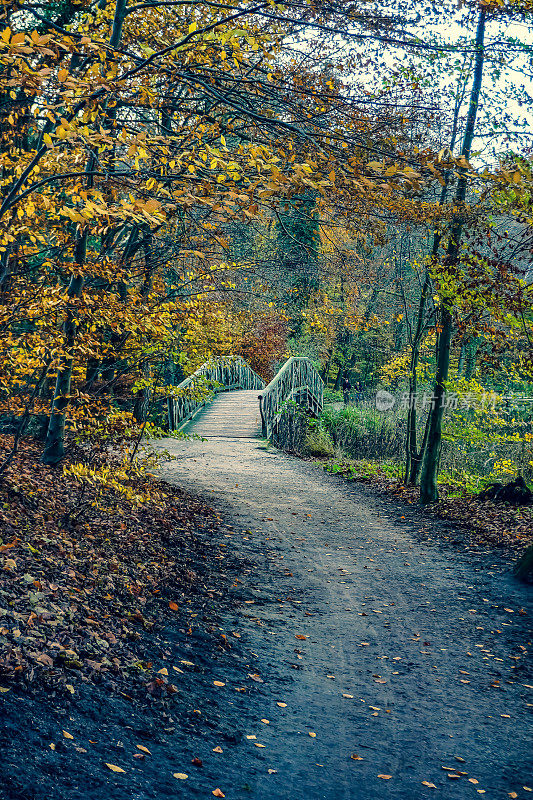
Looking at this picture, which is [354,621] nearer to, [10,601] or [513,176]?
[10,601]

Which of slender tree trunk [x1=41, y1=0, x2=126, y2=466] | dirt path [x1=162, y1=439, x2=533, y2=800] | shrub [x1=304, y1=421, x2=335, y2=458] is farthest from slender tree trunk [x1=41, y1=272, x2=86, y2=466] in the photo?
shrub [x1=304, y1=421, x2=335, y2=458]

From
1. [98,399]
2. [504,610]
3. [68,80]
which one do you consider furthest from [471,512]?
[68,80]

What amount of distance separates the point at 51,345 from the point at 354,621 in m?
3.57

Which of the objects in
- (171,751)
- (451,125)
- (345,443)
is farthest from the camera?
(345,443)

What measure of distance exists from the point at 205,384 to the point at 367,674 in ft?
15.4

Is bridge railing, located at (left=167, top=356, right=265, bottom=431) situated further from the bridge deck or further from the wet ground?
the wet ground

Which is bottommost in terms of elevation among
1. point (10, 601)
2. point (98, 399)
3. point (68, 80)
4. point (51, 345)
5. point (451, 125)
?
point (10, 601)

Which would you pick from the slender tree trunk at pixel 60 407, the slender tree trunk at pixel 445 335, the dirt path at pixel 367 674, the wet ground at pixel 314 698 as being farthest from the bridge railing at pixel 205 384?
the slender tree trunk at pixel 445 335

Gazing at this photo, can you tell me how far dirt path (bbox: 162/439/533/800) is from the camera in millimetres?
2975

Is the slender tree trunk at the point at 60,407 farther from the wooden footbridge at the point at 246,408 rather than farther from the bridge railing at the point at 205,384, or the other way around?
the wooden footbridge at the point at 246,408

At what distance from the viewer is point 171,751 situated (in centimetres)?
281

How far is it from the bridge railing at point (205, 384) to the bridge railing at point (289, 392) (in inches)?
52.7

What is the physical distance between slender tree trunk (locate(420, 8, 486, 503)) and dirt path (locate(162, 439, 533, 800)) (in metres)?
1.74

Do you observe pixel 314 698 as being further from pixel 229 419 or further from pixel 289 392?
pixel 289 392
